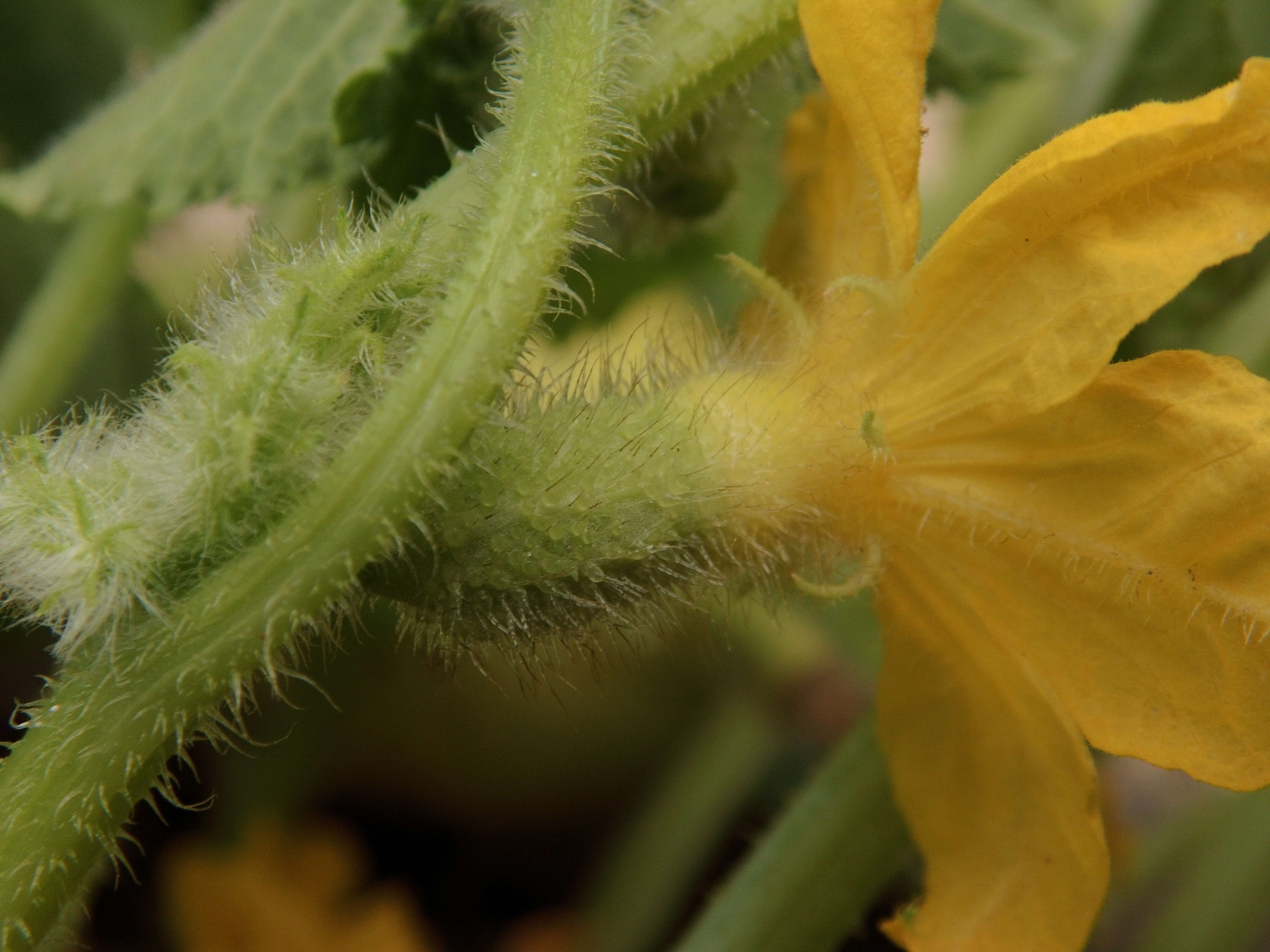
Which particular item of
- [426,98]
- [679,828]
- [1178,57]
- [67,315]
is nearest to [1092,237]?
[426,98]

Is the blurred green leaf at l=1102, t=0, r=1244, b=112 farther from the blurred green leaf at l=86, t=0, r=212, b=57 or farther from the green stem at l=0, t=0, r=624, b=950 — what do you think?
the blurred green leaf at l=86, t=0, r=212, b=57

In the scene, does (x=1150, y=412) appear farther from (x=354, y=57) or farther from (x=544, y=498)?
(x=354, y=57)

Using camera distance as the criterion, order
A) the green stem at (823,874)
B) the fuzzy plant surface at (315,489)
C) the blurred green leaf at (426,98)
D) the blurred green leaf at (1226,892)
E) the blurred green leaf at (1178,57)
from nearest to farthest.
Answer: the fuzzy plant surface at (315,489)
the blurred green leaf at (426,98)
the green stem at (823,874)
the blurred green leaf at (1178,57)
the blurred green leaf at (1226,892)

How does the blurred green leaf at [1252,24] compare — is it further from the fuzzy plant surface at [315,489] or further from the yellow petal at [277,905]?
the yellow petal at [277,905]

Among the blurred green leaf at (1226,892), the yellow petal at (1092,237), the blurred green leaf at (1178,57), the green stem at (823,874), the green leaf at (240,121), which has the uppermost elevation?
the green leaf at (240,121)

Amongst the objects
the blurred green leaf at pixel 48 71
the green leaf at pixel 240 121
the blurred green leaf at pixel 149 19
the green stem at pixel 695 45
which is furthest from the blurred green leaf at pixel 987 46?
the blurred green leaf at pixel 48 71

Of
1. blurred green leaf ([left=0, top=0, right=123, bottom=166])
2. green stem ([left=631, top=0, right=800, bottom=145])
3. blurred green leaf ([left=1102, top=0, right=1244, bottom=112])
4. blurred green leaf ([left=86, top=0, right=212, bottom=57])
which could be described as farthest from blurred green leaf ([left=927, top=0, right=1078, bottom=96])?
blurred green leaf ([left=0, top=0, right=123, bottom=166])

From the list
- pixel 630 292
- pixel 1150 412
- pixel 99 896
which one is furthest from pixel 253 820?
pixel 1150 412
